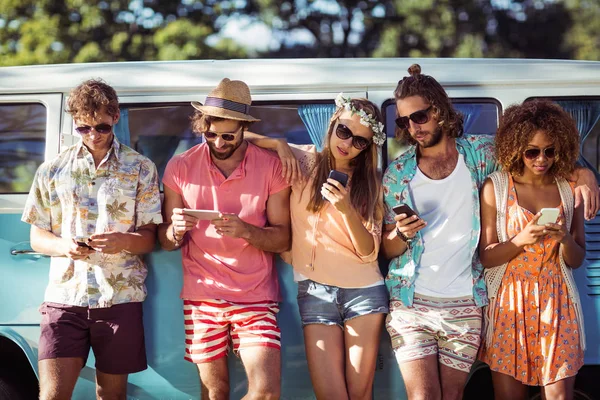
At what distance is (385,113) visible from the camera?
4207 millimetres

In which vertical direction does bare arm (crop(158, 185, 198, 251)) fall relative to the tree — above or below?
below

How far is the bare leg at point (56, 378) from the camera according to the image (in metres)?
3.70

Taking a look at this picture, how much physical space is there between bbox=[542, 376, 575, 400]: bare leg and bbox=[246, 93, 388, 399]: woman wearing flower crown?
92 cm

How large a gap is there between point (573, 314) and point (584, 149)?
105cm

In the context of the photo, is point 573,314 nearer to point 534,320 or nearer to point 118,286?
point 534,320

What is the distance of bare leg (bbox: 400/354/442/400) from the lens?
3596mm

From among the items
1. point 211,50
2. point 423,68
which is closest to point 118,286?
point 423,68

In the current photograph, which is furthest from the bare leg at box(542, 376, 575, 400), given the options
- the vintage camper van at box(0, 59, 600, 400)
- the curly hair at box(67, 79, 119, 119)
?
the curly hair at box(67, 79, 119, 119)

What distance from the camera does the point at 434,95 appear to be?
3.83m

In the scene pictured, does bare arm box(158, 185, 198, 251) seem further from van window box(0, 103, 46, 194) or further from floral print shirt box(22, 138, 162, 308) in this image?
van window box(0, 103, 46, 194)

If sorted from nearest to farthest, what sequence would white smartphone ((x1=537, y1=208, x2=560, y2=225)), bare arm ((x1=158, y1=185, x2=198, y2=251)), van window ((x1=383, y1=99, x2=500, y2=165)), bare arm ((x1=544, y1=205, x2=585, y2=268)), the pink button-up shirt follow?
white smartphone ((x1=537, y1=208, x2=560, y2=225)) < bare arm ((x1=544, y1=205, x2=585, y2=268)) < bare arm ((x1=158, y1=185, x2=198, y2=251)) < the pink button-up shirt < van window ((x1=383, y1=99, x2=500, y2=165))

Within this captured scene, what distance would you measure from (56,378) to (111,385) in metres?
0.30

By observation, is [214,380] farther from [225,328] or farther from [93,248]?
[93,248]

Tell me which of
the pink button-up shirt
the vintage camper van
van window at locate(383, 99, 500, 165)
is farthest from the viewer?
van window at locate(383, 99, 500, 165)
